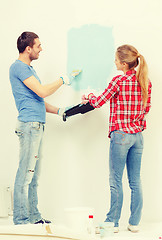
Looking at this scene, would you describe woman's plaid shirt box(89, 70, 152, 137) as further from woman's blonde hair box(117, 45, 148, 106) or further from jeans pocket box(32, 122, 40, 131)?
jeans pocket box(32, 122, 40, 131)

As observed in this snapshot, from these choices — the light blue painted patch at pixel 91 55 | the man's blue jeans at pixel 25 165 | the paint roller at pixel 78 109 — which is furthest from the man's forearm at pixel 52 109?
the man's blue jeans at pixel 25 165

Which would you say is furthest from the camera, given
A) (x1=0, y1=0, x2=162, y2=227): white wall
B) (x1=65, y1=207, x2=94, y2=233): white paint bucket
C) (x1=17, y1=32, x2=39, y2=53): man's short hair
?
(x1=0, y1=0, x2=162, y2=227): white wall

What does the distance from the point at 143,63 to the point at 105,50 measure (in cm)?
47

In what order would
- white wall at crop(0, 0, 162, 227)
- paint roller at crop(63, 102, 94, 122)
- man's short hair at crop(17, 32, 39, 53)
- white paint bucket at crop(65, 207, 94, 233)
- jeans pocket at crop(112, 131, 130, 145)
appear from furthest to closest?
white wall at crop(0, 0, 162, 227)
paint roller at crop(63, 102, 94, 122)
man's short hair at crop(17, 32, 39, 53)
jeans pocket at crop(112, 131, 130, 145)
white paint bucket at crop(65, 207, 94, 233)

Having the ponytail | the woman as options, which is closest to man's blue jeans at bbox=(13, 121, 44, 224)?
the woman

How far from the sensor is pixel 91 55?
2.91 meters

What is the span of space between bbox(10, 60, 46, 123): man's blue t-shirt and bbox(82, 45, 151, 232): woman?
0.40m

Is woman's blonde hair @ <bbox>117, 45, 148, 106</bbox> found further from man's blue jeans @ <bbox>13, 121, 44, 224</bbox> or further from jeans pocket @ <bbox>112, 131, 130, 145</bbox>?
man's blue jeans @ <bbox>13, 121, 44, 224</bbox>

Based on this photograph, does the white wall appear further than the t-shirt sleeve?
Yes

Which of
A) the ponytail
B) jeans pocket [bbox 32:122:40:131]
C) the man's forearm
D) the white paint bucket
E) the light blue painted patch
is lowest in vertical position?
the white paint bucket

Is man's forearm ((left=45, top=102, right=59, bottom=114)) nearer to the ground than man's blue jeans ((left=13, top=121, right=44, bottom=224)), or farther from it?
farther from it

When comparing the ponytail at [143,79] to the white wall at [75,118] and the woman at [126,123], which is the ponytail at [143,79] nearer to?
the woman at [126,123]

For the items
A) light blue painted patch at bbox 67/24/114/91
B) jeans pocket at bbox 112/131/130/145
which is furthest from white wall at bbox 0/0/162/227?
jeans pocket at bbox 112/131/130/145

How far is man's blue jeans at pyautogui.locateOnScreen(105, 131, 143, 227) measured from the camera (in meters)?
2.43
